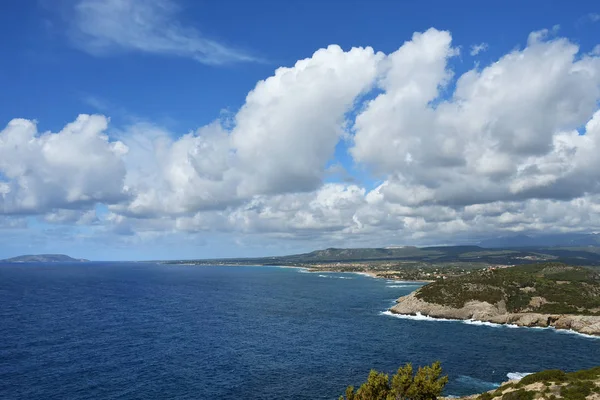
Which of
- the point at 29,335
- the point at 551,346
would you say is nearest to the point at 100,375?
the point at 29,335

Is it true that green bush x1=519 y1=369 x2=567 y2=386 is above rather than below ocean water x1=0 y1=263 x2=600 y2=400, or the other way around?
above

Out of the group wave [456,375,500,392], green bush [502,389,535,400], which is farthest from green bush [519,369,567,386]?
wave [456,375,500,392]

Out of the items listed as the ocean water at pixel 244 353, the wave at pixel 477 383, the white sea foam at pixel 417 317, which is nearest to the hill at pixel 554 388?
the wave at pixel 477 383

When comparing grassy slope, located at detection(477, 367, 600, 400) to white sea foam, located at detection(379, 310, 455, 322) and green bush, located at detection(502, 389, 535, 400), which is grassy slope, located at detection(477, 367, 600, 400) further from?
white sea foam, located at detection(379, 310, 455, 322)

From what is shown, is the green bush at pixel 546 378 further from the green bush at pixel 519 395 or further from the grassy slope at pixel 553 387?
the green bush at pixel 519 395

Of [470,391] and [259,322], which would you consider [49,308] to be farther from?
[470,391]

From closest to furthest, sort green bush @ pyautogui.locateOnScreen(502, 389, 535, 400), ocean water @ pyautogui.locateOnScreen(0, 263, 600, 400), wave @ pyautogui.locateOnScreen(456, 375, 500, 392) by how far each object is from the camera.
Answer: green bush @ pyautogui.locateOnScreen(502, 389, 535, 400) → ocean water @ pyautogui.locateOnScreen(0, 263, 600, 400) → wave @ pyautogui.locateOnScreen(456, 375, 500, 392)
